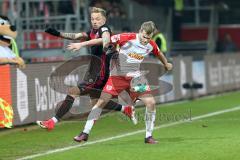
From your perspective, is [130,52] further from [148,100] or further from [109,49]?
[148,100]

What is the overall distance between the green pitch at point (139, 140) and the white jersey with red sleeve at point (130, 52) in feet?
3.52

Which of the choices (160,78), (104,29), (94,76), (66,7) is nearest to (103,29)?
(104,29)

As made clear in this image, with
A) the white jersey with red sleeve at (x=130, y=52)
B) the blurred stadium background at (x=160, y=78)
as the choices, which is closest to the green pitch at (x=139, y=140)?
the blurred stadium background at (x=160, y=78)

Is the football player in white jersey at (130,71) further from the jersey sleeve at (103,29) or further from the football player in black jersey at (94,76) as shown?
the football player in black jersey at (94,76)

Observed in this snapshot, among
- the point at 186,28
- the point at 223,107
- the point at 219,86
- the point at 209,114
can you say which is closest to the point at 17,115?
the point at 209,114

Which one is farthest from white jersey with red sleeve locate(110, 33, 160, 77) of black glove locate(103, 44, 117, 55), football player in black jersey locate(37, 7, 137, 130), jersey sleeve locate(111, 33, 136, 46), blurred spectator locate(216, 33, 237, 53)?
blurred spectator locate(216, 33, 237, 53)

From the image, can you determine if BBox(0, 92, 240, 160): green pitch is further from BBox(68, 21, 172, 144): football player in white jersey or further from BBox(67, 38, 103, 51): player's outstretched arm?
BBox(67, 38, 103, 51): player's outstretched arm

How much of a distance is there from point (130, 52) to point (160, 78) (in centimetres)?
818

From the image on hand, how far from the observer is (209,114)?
58.2 feet

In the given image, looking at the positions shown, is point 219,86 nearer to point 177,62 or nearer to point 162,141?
point 177,62

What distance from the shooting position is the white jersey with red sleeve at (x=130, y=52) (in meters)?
12.3

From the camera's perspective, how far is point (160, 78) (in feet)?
67.4

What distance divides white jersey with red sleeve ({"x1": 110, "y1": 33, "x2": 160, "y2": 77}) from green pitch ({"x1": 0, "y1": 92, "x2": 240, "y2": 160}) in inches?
42.2

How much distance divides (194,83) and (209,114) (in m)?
4.92
